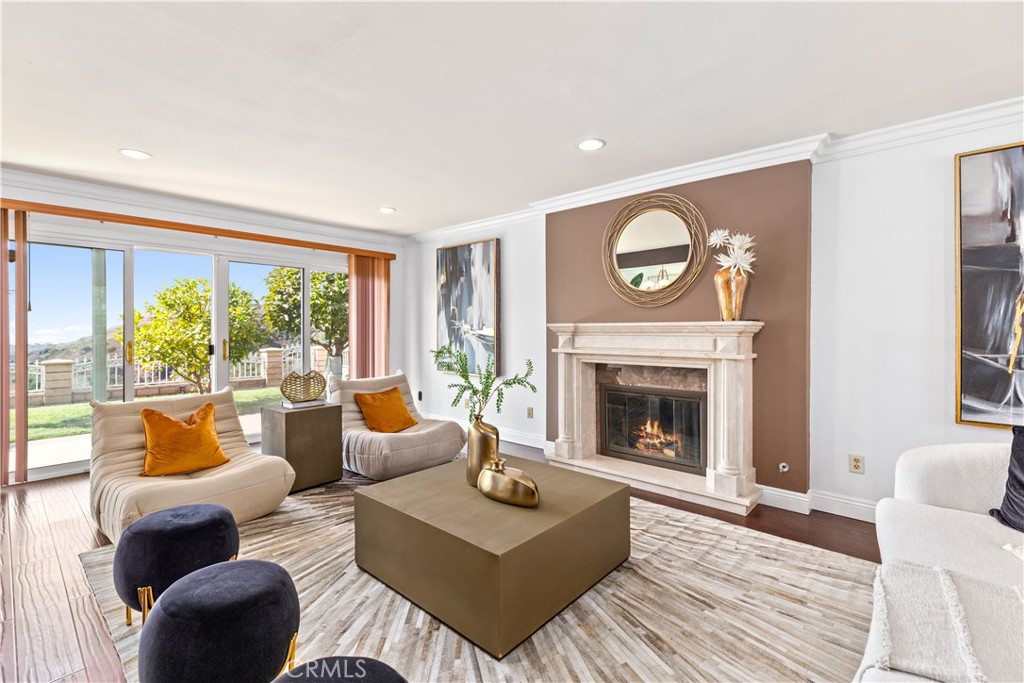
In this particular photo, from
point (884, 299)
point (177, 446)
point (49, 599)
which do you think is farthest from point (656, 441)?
point (49, 599)

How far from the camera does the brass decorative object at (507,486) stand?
2.19 meters

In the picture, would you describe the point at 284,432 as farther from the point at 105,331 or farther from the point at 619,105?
the point at 619,105

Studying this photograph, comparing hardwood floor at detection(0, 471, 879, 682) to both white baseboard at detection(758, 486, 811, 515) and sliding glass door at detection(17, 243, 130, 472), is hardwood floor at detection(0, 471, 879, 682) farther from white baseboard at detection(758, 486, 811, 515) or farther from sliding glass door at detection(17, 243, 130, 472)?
sliding glass door at detection(17, 243, 130, 472)

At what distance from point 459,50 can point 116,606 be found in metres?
2.84

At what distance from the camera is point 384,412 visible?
4.15 m

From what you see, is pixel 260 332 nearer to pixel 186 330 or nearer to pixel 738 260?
pixel 186 330

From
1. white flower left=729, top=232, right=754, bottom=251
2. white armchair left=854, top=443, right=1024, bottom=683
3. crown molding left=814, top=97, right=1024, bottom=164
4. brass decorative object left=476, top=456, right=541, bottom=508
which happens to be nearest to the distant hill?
brass decorative object left=476, top=456, right=541, bottom=508

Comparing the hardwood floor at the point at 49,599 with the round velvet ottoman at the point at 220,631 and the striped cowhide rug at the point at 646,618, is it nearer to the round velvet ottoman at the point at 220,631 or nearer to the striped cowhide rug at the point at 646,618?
the striped cowhide rug at the point at 646,618

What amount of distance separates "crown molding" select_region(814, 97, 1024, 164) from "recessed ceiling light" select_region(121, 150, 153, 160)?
446cm

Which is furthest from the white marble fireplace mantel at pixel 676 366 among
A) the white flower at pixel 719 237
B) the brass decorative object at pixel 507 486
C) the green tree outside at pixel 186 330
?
the green tree outside at pixel 186 330

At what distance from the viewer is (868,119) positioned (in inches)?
108

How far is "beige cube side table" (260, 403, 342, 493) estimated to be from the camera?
3.52 m

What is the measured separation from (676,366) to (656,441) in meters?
0.70

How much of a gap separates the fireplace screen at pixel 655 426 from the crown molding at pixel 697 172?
163cm
